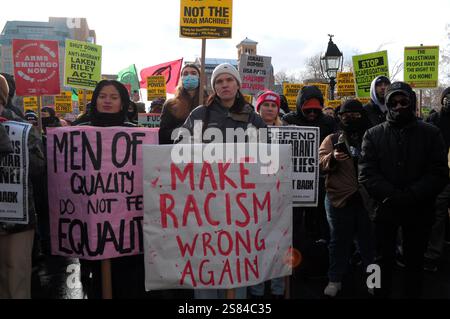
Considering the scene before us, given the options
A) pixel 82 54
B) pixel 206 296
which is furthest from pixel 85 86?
pixel 206 296

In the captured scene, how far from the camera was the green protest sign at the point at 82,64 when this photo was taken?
942 centimetres

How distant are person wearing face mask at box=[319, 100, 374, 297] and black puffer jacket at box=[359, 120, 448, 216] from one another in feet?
1.54

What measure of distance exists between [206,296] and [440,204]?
3.34m

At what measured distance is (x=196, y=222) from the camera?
2.84 metres

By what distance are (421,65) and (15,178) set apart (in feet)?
28.1

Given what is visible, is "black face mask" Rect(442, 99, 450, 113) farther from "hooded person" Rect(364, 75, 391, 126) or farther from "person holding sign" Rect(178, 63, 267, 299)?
"person holding sign" Rect(178, 63, 267, 299)

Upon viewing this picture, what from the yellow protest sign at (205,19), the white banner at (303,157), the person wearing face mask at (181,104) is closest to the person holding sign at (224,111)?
the white banner at (303,157)

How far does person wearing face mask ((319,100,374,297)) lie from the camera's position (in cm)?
404

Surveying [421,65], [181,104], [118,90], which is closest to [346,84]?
[421,65]

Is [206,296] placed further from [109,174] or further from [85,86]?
[85,86]

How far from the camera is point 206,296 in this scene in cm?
298

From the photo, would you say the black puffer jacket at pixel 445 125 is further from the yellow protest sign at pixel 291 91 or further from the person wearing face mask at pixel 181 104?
the yellow protest sign at pixel 291 91

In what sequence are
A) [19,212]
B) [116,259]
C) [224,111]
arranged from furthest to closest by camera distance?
1. [224,111]
2. [116,259]
3. [19,212]

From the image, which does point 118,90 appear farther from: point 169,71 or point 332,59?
point 332,59
